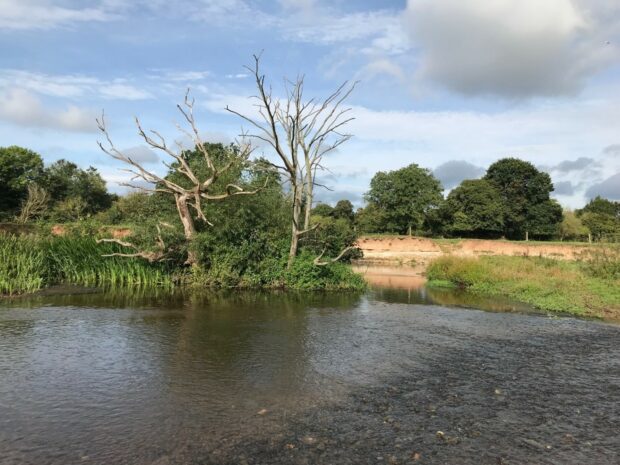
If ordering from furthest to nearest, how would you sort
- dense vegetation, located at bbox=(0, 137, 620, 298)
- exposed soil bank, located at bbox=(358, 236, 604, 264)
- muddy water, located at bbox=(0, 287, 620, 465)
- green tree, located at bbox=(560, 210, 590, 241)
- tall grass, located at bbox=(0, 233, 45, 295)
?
1. green tree, located at bbox=(560, 210, 590, 241)
2. exposed soil bank, located at bbox=(358, 236, 604, 264)
3. dense vegetation, located at bbox=(0, 137, 620, 298)
4. tall grass, located at bbox=(0, 233, 45, 295)
5. muddy water, located at bbox=(0, 287, 620, 465)

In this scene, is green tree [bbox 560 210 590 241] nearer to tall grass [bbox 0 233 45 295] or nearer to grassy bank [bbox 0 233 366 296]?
grassy bank [bbox 0 233 366 296]

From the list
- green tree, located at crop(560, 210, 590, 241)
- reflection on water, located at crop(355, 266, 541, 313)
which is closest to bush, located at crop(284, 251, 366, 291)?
reflection on water, located at crop(355, 266, 541, 313)

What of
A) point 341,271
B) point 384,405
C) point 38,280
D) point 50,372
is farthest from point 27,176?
point 384,405

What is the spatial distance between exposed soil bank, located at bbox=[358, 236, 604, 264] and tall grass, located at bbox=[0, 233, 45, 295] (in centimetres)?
3316

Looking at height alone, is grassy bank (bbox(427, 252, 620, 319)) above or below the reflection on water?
above

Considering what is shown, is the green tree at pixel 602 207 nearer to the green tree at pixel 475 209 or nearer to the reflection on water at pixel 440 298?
the green tree at pixel 475 209

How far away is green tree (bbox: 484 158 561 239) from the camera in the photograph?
55625 millimetres

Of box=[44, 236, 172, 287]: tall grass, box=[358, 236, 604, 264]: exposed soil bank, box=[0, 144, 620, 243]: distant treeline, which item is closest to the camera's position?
box=[44, 236, 172, 287]: tall grass

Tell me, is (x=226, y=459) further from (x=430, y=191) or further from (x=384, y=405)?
(x=430, y=191)

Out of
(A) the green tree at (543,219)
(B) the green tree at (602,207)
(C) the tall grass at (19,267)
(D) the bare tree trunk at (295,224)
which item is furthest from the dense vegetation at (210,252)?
(B) the green tree at (602,207)

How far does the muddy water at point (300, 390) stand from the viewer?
5152 millimetres

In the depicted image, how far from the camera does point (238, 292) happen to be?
1783 cm

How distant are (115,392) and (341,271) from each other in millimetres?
13308

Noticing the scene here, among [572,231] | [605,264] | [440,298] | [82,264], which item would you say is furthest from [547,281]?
[572,231]
